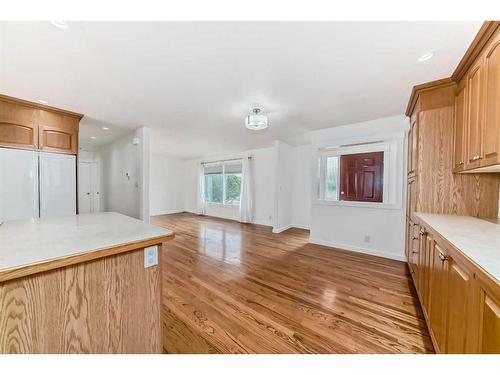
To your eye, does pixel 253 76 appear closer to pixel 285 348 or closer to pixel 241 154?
pixel 285 348

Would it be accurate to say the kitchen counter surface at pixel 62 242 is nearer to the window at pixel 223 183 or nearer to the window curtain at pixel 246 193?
the window curtain at pixel 246 193

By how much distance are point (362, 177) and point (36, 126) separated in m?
5.03

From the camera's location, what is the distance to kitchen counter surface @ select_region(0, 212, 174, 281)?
2.46ft

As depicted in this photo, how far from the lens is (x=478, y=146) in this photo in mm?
1521

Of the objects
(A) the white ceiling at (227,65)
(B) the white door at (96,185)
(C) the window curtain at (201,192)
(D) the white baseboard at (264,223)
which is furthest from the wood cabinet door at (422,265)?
(B) the white door at (96,185)

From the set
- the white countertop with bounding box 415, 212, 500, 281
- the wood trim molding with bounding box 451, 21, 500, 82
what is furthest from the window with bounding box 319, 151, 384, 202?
the white countertop with bounding box 415, 212, 500, 281

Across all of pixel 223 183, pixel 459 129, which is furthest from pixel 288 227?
pixel 459 129

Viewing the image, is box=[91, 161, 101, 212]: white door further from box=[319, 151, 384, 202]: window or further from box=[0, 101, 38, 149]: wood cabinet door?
box=[319, 151, 384, 202]: window

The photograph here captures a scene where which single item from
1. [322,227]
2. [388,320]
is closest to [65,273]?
[388,320]

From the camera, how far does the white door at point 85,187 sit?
6246mm

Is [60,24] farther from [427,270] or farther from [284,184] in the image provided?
[284,184]

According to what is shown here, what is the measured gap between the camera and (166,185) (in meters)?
7.64

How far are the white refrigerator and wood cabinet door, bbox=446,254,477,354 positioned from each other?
13.9 ft

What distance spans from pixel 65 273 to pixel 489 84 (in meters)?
2.76
